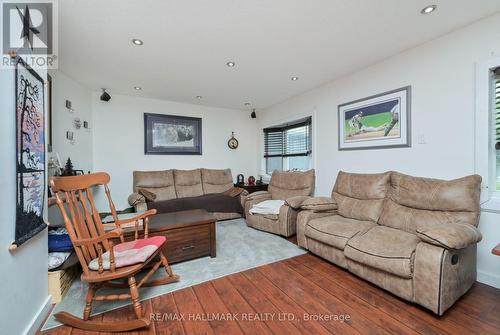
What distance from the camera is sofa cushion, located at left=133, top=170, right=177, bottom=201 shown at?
392 cm

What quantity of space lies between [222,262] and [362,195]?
1849mm

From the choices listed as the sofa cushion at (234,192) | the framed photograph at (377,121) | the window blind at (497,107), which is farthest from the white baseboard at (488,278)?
the sofa cushion at (234,192)

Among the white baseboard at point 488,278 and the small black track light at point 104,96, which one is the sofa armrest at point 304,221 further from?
the small black track light at point 104,96

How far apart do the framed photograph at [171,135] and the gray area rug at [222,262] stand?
6.39ft

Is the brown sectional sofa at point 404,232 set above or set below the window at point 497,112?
below

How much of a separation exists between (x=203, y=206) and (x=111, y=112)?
2.41 meters

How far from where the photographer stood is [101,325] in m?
1.41

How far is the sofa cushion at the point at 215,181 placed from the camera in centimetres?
448

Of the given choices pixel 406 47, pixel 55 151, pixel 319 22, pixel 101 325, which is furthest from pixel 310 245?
pixel 55 151

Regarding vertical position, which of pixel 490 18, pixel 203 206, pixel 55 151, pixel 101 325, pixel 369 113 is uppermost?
pixel 490 18

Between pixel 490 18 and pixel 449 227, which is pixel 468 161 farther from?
pixel 490 18

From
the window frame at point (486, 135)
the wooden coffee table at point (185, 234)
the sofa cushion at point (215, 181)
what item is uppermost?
the window frame at point (486, 135)

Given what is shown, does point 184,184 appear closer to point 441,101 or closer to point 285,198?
point 285,198

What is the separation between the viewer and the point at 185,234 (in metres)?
Answer: 2.35
